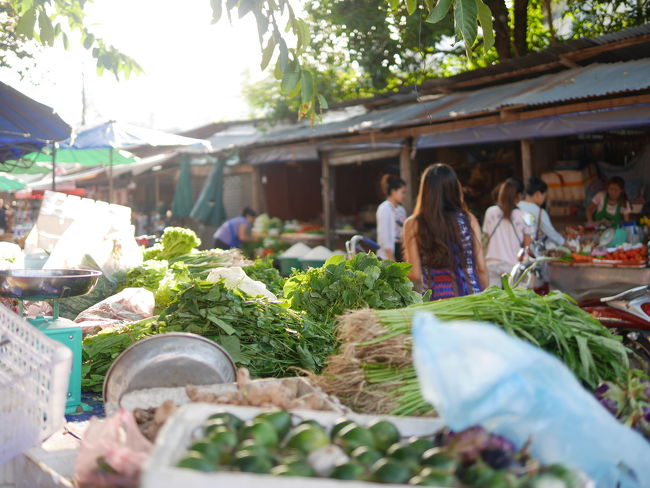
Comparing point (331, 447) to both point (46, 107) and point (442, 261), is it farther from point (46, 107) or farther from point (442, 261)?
point (46, 107)

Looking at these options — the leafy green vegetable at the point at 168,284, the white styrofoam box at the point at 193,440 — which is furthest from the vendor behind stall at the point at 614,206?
the white styrofoam box at the point at 193,440

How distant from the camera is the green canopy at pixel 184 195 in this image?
17320 millimetres

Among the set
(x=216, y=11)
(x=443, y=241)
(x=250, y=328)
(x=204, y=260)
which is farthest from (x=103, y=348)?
(x=204, y=260)

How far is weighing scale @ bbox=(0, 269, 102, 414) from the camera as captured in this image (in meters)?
3.15

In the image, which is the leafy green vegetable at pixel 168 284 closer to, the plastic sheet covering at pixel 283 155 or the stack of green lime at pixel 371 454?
the stack of green lime at pixel 371 454

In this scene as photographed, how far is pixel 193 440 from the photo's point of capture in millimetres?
1916

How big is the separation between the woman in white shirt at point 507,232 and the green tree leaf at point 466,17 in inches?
166

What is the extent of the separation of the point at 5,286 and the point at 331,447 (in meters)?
2.12

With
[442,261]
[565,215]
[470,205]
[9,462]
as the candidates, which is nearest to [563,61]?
[565,215]

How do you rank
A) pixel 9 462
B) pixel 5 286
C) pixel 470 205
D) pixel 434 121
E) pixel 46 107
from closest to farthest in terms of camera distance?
pixel 9 462, pixel 5 286, pixel 46 107, pixel 434 121, pixel 470 205

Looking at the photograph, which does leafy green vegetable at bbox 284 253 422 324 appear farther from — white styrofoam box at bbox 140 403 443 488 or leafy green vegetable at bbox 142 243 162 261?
leafy green vegetable at bbox 142 243 162 261

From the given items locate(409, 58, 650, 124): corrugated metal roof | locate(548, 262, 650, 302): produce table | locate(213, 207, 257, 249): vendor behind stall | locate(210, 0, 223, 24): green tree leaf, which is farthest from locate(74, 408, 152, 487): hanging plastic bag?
locate(213, 207, 257, 249): vendor behind stall

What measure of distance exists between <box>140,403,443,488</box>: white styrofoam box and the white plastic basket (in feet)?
2.16

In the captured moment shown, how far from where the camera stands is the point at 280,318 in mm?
3982
